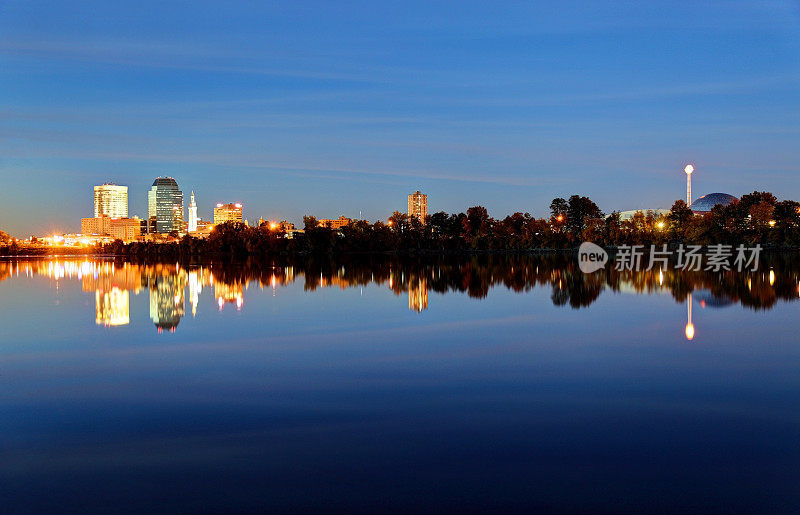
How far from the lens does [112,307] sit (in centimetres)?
2216

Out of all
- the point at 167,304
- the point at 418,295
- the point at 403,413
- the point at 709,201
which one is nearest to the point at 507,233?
the point at 709,201

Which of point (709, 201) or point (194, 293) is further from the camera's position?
point (709, 201)

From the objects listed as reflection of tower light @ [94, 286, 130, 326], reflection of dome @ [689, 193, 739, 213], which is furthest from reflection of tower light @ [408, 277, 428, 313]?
reflection of dome @ [689, 193, 739, 213]

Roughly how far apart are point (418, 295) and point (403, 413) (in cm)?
1716

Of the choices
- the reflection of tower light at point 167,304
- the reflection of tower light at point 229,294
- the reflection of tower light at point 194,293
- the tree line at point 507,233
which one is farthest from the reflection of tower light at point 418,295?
the tree line at point 507,233

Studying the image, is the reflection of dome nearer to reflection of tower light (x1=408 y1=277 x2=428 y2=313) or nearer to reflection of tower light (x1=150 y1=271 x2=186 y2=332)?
reflection of tower light (x1=408 y1=277 x2=428 y2=313)

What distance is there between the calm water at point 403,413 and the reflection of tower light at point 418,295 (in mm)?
3108

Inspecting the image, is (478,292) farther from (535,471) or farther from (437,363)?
(535,471)

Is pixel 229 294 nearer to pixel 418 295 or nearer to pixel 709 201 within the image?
pixel 418 295

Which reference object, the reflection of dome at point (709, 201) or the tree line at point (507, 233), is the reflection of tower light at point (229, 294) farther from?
the reflection of dome at point (709, 201)

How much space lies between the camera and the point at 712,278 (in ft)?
104

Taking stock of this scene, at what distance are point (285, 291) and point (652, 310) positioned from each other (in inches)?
563

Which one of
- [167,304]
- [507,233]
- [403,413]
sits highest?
[507,233]

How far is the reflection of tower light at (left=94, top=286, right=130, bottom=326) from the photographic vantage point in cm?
1855
